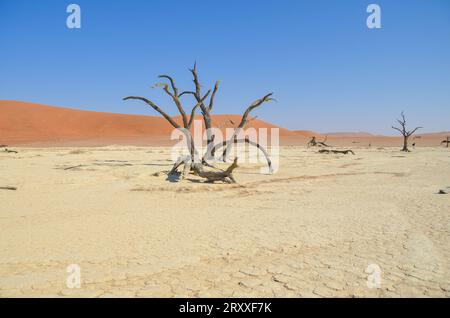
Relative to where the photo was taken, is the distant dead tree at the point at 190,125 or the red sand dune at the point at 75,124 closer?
the distant dead tree at the point at 190,125

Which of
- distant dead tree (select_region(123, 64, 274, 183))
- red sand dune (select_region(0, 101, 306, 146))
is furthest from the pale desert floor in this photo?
red sand dune (select_region(0, 101, 306, 146))

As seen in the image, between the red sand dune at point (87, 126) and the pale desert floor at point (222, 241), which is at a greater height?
the red sand dune at point (87, 126)

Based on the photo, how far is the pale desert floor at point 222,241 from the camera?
2.53 metres

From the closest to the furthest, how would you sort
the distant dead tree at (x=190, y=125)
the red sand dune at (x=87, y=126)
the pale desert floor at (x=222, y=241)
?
the pale desert floor at (x=222, y=241) < the distant dead tree at (x=190, y=125) < the red sand dune at (x=87, y=126)

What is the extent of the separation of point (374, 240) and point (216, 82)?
324 inches

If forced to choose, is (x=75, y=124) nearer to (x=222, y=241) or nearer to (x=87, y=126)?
(x=87, y=126)

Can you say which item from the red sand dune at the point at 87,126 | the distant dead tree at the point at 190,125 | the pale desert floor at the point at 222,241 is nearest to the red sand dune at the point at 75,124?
the red sand dune at the point at 87,126

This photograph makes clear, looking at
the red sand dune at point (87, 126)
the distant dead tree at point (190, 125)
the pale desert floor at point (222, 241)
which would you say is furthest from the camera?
Result: the red sand dune at point (87, 126)

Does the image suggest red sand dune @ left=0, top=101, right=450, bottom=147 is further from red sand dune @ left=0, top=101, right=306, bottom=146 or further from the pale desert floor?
the pale desert floor

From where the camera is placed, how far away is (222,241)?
11.7 ft

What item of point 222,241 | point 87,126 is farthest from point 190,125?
point 87,126

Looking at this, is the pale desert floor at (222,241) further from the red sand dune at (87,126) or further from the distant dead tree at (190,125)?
the red sand dune at (87,126)
